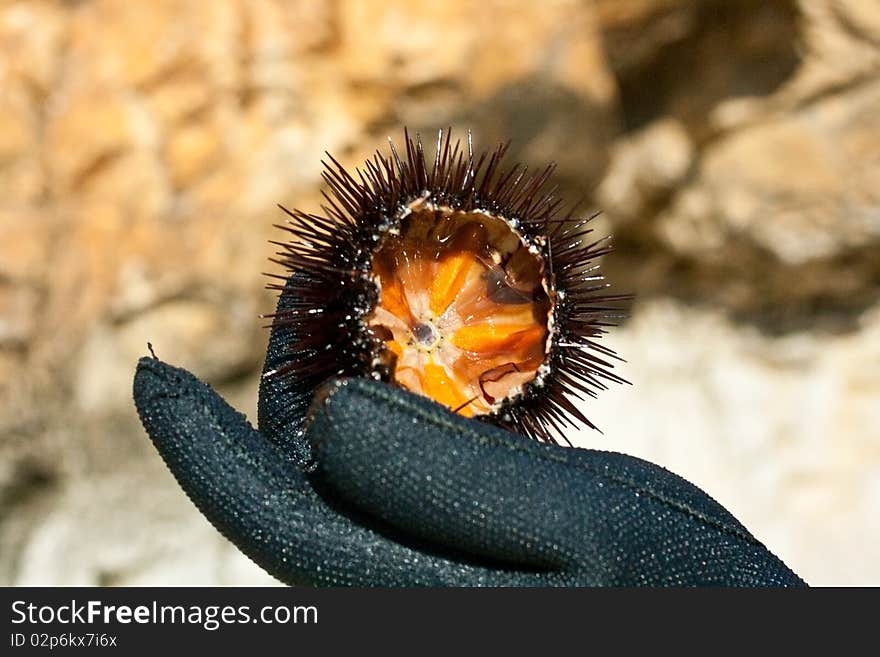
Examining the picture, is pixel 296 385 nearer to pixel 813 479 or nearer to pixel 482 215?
pixel 482 215

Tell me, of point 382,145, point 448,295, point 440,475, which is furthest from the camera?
point 382,145

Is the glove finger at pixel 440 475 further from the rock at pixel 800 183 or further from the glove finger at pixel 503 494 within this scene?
the rock at pixel 800 183

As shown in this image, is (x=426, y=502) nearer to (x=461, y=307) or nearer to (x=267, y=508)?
(x=267, y=508)

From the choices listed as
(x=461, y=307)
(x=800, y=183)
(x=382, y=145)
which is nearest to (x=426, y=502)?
(x=461, y=307)

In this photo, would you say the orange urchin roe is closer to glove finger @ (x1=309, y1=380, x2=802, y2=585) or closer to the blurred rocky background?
glove finger @ (x1=309, y1=380, x2=802, y2=585)

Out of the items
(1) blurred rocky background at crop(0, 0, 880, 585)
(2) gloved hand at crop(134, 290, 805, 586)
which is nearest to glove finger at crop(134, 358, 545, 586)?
(2) gloved hand at crop(134, 290, 805, 586)
